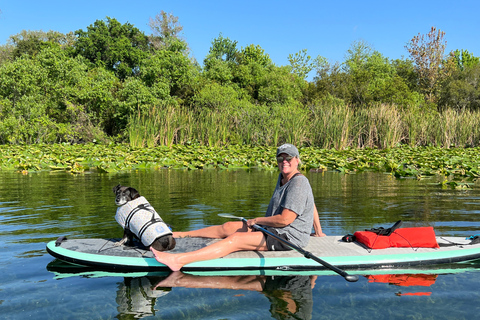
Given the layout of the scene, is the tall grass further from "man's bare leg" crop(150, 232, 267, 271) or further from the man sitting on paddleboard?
"man's bare leg" crop(150, 232, 267, 271)

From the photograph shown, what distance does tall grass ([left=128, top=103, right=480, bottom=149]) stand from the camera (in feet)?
55.7

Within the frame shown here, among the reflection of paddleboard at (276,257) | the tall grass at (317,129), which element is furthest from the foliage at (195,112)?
the reflection of paddleboard at (276,257)

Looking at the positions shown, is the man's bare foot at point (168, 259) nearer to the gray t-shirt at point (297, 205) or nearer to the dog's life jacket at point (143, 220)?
the dog's life jacket at point (143, 220)

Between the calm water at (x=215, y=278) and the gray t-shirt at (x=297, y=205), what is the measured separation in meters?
0.37

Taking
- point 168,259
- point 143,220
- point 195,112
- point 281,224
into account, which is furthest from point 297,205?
point 195,112

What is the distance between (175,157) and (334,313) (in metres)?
10.8

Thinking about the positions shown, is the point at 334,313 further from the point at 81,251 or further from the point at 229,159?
the point at 229,159

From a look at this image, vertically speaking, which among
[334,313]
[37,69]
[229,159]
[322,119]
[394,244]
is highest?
[37,69]

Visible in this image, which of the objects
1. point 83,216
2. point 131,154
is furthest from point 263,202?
point 131,154

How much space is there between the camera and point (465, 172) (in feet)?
33.1

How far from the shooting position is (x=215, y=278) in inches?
153

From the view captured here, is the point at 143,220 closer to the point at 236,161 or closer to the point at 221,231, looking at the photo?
the point at 221,231

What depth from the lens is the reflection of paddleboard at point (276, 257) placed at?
3.96 metres

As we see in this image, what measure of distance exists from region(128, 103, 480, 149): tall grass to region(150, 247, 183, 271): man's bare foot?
1347cm
